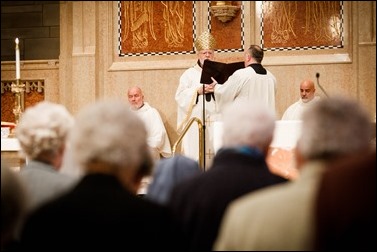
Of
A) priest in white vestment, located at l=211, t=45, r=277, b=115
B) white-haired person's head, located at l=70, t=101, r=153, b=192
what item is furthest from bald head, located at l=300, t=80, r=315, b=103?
white-haired person's head, located at l=70, t=101, r=153, b=192

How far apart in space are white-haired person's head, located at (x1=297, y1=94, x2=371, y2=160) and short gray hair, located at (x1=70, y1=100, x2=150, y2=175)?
0.58 metres

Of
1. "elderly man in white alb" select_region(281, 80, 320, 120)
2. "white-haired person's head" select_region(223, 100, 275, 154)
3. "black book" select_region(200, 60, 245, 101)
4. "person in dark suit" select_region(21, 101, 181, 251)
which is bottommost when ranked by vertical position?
"person in dark suit" select_region(21, 101, 181, 251)

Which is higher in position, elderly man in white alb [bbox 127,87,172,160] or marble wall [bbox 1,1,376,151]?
marble wall [bbox 1,1,376,151]

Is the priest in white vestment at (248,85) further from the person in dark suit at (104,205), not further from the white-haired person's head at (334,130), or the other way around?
the white-haired person's head at (334,130)

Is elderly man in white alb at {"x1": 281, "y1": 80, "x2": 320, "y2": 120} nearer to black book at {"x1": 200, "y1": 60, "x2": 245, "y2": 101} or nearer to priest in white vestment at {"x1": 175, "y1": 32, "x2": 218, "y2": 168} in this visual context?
priest in white vestment at {"x1": 175, "y1": 32, "x2": 218, "y2": 168}

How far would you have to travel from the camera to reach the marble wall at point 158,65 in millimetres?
10141

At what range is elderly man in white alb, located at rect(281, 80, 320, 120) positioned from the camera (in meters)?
9.66

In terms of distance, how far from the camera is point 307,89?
381 inches

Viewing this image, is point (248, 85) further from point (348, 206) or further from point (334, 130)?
point (348, 206)

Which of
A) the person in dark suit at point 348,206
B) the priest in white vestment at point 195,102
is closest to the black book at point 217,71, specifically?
the priest in white vestment at point 195,102

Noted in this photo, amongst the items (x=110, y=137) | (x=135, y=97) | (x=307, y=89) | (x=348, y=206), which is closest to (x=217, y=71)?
(x=307, y=89)

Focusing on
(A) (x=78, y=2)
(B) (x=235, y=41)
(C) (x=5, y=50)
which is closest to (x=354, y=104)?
(B) (x=235, y=41)

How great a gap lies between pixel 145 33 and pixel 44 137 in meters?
7.91

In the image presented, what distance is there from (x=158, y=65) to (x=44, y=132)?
7703 mm
